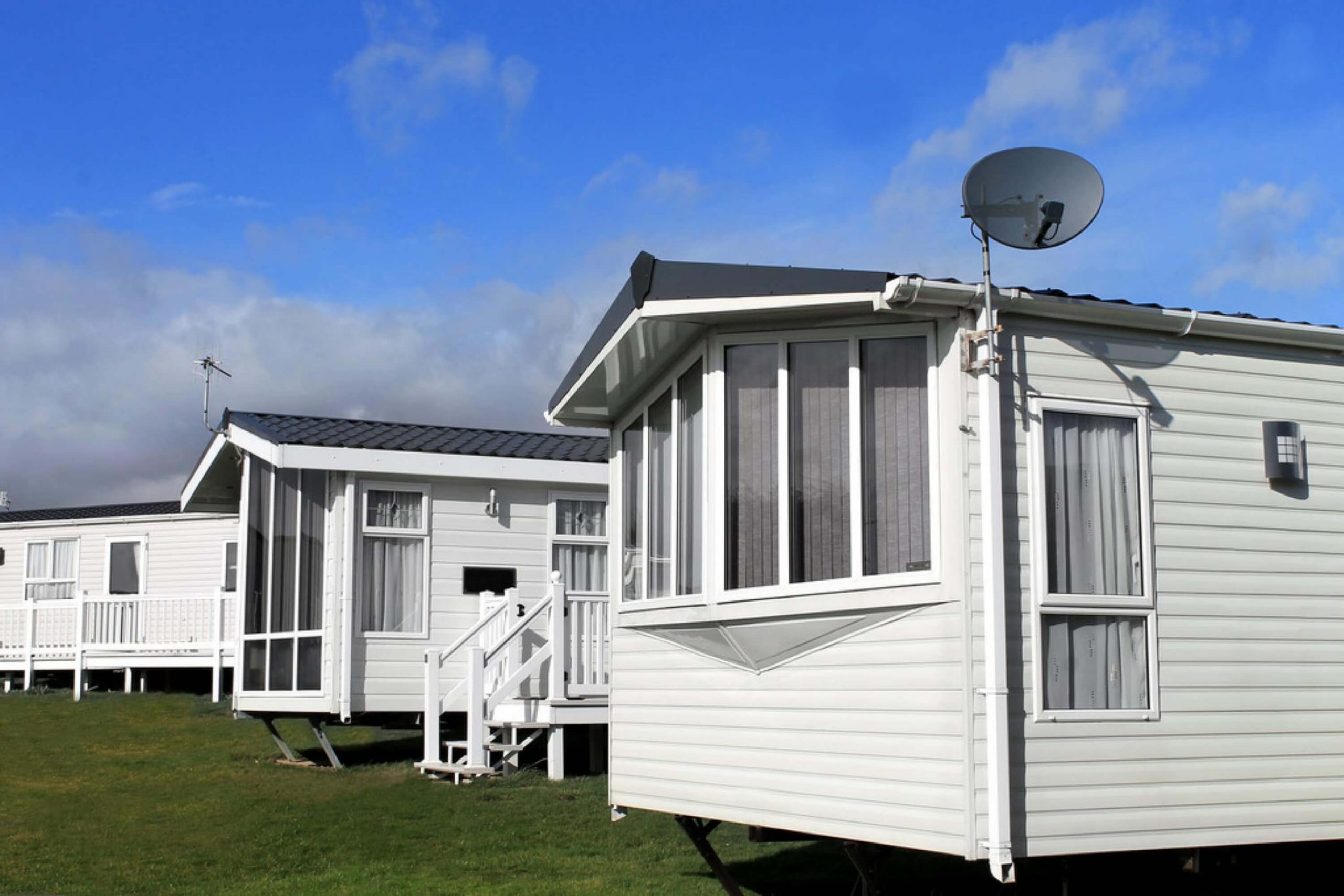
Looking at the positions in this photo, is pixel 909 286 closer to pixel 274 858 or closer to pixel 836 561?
pixel 836 561

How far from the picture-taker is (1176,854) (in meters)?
6.76

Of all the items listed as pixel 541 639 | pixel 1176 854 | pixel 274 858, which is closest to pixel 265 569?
pixel 541 639

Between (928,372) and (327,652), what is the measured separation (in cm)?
873

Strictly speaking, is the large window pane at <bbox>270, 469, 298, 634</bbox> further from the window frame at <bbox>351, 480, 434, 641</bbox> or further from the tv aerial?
the tv aerial

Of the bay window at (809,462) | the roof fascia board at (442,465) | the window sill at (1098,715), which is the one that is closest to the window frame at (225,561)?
the roof fascia board at (442,465)

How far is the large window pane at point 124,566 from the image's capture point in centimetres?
2395

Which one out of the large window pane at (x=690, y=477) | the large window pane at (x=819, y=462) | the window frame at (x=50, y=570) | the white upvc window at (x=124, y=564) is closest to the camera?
the large window pane at (x=819, y=462)

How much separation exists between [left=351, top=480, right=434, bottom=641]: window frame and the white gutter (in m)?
0.07

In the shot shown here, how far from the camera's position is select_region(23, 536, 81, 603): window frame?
24266 mm

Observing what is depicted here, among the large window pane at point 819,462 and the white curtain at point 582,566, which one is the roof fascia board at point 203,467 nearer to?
the white curtain at point 582,566

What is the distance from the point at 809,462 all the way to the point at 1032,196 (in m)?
1.64

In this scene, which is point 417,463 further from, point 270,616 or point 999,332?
point 999,332

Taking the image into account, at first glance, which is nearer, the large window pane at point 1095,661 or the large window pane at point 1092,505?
the large window pane at point 1095,661

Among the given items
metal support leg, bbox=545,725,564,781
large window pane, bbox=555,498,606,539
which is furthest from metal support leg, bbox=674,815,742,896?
large window pane, bbox=555,498,606,539
